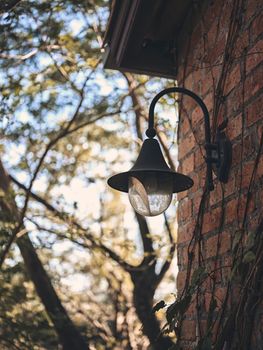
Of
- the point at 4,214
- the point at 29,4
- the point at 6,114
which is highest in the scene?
the point at 29,4

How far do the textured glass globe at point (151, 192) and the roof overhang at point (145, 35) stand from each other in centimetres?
103

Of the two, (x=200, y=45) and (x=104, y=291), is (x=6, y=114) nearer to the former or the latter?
(x=200, y=45)

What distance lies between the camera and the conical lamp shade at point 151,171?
2174 mm

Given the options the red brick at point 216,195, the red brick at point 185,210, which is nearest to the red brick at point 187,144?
the red brick at point 185,210

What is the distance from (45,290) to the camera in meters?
5.32

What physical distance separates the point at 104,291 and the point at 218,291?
756 centimetres

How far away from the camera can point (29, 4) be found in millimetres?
4438

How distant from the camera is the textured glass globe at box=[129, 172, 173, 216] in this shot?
2.22 m

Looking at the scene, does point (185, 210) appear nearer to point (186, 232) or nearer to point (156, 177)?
point (186, 232)

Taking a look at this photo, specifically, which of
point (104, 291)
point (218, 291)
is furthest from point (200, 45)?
point (104, 291)

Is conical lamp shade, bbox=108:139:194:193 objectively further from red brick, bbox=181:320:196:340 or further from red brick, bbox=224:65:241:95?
red brick, bbox=181:320:196:340

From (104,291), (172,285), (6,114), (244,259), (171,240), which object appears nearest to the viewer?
(244,259)

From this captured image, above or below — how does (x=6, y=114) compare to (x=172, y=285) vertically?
Result: above

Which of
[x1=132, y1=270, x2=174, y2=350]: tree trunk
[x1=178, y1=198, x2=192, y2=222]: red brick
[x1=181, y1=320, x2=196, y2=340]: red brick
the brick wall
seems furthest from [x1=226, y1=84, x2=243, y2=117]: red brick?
[x1=132, y1=270, x2=174, y2=350]: tree trunk
